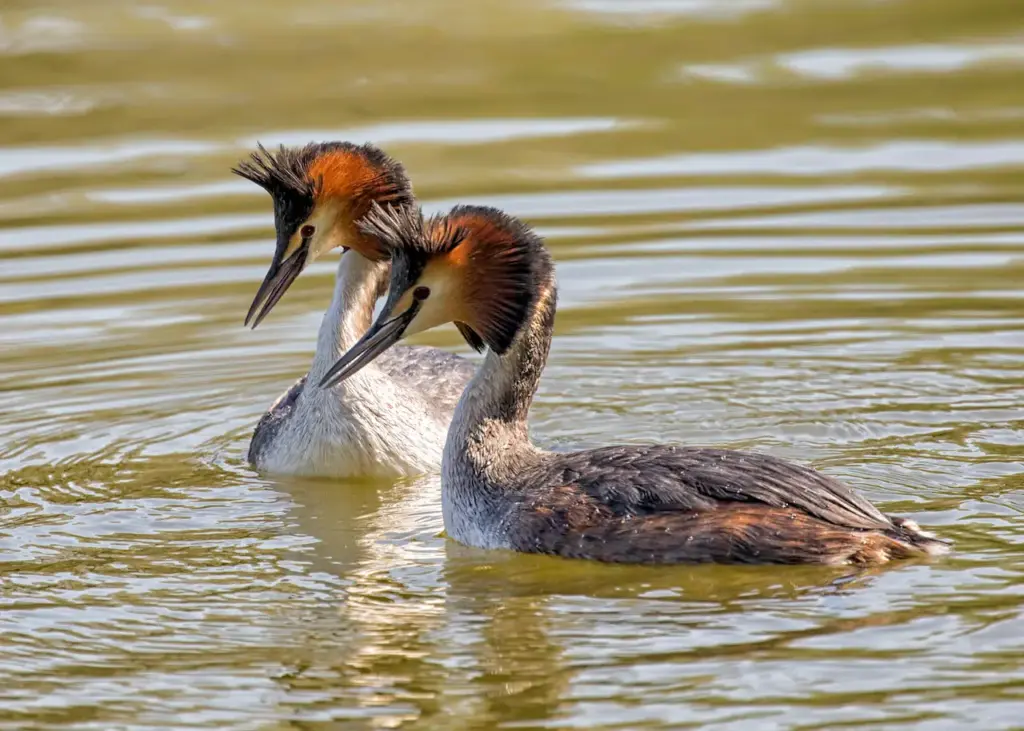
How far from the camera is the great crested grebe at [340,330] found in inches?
416

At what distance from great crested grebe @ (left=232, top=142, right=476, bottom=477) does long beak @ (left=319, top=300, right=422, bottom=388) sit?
1035 millimetres

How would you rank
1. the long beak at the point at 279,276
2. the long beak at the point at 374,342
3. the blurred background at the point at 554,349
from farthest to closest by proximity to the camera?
the long beak at the point at 279,276 < the long beak at the point at 374,342 < the blurred background at the point at 554,349

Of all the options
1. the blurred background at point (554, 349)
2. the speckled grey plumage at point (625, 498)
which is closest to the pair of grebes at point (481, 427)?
the speckled grey plumage at point (625, 498)

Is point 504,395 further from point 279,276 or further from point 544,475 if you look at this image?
point 279,276

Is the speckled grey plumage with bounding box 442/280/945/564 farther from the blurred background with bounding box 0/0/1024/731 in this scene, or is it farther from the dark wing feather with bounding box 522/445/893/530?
the blurred background with bounding box 0/0/1024/731

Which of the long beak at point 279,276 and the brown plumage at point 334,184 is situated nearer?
the brown plumage at point 334,184

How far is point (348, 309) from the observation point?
11.0m

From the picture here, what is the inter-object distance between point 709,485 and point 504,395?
4.35ft

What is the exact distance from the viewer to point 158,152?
16906 millimetres

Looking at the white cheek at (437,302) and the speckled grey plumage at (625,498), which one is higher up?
the white cheek at (437,302)

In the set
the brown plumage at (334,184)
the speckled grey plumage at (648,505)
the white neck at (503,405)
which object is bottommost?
the speckled grey plumage at (648,505)

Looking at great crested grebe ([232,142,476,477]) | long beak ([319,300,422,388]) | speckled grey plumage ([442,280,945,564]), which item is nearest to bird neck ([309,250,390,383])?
great crested grebe ([232,142,476,477])

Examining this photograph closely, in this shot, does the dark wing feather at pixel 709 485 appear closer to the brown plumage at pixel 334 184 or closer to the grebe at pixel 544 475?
the grebe at pixel 544 475

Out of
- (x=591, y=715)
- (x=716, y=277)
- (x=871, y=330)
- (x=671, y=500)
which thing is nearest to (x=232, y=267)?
(x=716, y=277)
